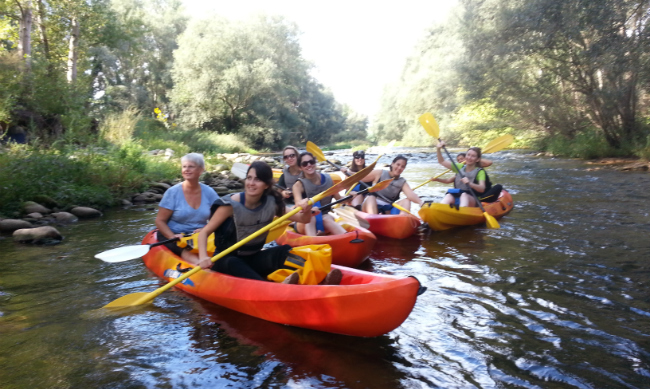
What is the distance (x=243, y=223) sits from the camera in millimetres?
3340

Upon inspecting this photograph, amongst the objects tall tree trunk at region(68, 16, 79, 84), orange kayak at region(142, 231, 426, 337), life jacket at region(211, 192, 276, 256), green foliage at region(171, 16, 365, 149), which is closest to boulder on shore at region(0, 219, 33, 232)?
orange kayak at region(142, 231, 426, 337)

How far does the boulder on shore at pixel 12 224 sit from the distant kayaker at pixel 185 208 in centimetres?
318

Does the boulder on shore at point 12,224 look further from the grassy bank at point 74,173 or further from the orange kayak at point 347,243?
the orange kayak at point 347,243

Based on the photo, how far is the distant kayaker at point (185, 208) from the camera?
13.0ft

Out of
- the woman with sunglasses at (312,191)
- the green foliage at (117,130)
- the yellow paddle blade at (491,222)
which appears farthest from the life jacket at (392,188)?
the green foliage at (117,130)

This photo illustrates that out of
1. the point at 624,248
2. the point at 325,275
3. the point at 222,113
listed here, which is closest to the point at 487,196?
the point at 624,248

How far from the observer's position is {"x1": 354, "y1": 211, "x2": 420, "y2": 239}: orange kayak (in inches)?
221

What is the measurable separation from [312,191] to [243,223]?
66.6 inches

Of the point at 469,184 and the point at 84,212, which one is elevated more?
the point at 469,184

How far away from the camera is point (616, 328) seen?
289cm

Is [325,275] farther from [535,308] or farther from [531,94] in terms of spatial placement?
[531,94]

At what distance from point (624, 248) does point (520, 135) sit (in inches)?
715

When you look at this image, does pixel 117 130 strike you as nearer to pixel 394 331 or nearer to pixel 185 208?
pixel 185 208

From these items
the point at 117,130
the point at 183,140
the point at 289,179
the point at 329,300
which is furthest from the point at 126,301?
the point at 183,140
